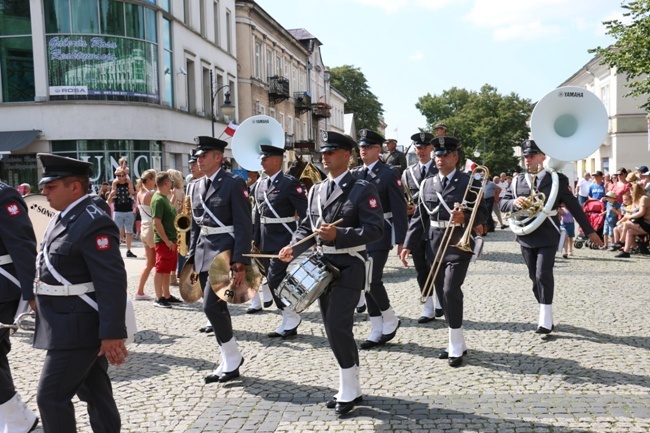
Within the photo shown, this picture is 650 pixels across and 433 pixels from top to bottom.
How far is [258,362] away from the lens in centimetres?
661

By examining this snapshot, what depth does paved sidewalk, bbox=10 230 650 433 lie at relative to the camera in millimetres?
4898

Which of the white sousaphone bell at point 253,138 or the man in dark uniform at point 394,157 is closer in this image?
the white sousaphone bell at point 253,138

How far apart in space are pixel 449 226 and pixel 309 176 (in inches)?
181

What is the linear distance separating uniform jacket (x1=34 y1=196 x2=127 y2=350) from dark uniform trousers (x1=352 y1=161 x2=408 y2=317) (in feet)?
11.5

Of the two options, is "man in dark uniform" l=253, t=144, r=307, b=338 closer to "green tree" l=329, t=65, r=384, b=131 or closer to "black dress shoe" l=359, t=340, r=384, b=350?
"black dress shoe" l=359, t=340, r=384, b=350

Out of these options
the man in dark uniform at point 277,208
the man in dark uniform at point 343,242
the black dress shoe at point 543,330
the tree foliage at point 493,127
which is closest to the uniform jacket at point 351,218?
the man in dark uniform at point 343,242

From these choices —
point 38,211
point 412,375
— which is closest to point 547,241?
point 412,375

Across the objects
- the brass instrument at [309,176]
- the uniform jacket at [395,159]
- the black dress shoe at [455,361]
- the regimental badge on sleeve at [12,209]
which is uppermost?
the uniform jacket at [395,159]

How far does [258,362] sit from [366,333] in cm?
152

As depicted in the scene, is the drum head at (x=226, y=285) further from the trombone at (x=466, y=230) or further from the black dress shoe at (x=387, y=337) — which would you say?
the trombone at (x=466, y=230)

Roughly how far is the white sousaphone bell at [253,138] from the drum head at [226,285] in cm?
373

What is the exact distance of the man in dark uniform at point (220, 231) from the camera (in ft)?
19.5

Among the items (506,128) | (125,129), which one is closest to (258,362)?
(125,129)

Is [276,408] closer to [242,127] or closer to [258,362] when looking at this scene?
[258,362]
